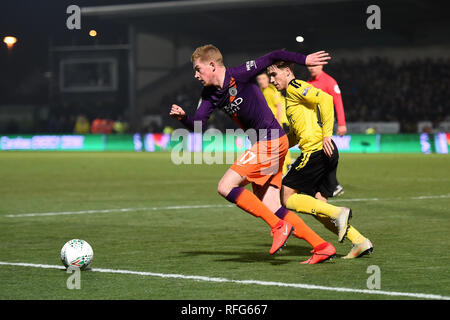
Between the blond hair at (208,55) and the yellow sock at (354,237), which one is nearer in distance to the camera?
the blond hair at (208,55)

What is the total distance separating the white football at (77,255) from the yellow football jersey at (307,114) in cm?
230

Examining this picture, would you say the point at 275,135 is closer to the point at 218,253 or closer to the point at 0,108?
the point at 218,253

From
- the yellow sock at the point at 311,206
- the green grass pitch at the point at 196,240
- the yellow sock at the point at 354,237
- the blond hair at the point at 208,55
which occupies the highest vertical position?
the blond hair at the point at 208,55

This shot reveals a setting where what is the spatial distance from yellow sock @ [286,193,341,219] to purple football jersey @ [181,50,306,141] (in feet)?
2.29

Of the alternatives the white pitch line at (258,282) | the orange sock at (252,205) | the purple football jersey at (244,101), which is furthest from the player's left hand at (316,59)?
the white pitch line at (258,282)

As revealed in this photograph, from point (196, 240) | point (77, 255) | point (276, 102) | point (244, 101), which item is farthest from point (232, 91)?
point (276, 102)

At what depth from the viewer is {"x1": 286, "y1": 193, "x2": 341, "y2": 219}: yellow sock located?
7684mm

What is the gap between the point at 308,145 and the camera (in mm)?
8102

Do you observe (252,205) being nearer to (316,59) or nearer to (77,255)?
(316,59)

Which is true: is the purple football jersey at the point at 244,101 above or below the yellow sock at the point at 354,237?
above

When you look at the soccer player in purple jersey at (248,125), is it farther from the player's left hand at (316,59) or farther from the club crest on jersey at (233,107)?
the player's left hand at (316,59)

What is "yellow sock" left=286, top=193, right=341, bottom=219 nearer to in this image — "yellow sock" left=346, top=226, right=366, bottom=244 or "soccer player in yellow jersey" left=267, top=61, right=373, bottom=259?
"soccer player in yellow jersey" left=267, top=61, right=373, bottom=259

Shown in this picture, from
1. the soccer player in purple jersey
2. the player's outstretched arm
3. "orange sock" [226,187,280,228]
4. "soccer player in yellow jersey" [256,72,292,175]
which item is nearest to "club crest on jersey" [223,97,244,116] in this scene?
the soccer player in purple jersey

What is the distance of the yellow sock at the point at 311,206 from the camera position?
7.68 meters
